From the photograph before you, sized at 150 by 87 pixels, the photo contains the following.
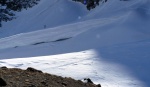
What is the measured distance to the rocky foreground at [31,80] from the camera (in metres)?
4.18

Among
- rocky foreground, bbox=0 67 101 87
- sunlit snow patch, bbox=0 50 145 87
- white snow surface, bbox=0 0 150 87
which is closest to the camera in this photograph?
rocky foreground, bbox=0 67 101 87

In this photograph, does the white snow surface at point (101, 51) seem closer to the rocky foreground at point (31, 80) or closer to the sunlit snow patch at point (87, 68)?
the sunlit snow patch at point (87, 68)

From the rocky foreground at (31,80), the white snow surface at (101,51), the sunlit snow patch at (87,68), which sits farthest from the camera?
the white snow surface at (101,51)

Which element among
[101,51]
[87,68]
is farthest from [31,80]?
[101,51]

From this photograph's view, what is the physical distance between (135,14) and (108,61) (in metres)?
6.41

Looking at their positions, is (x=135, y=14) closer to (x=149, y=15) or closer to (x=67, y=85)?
(x=149, y=15)

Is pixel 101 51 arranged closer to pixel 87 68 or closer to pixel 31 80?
pixel 87 68

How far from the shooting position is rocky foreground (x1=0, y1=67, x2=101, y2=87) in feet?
13.7

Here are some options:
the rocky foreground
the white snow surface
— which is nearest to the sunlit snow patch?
the white snow surface

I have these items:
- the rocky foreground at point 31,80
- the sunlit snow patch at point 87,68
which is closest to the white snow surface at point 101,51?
the sunlit snow patch at point 87,68

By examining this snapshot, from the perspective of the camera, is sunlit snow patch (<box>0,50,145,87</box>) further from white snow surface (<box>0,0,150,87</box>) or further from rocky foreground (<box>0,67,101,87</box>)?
rocky foreground (<box>0,67,101,87</box>)

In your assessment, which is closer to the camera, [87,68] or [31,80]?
[31,80]

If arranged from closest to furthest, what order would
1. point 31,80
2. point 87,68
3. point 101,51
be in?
1. point 31,80
2. point 87,68
3. point 101,51

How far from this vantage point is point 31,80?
4.38 meters
